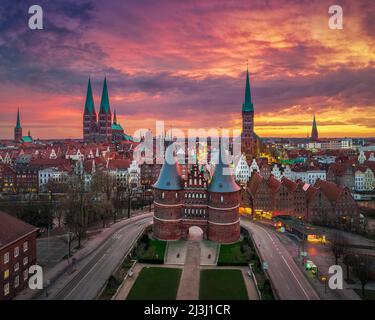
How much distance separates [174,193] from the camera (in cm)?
5228

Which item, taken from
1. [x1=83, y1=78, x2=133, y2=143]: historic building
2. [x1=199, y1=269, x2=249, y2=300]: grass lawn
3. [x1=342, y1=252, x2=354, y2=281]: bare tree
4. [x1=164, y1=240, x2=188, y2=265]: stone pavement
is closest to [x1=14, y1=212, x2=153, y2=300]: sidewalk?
[x1=164, y1=240, x2=188, y2=265]: stone pavement

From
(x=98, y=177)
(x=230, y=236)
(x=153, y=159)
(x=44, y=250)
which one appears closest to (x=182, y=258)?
(x=230, y=236)

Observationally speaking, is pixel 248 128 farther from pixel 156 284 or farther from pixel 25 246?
pixel 25 246

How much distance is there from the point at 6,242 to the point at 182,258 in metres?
22.2

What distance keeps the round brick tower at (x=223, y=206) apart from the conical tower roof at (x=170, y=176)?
5.50m

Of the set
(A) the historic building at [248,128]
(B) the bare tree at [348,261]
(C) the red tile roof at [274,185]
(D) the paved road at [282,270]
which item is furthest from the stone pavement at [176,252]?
(A) the historic building at [248,128]

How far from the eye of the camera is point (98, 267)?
4144 cm

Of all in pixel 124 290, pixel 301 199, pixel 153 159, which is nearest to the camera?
Answer: pixel 124 290

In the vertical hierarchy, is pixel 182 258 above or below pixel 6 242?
below

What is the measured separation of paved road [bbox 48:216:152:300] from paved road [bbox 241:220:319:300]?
1953 cm

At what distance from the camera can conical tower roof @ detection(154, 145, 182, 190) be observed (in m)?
52.4

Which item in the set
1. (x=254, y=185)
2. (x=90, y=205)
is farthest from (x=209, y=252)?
(x=254, y=185)
